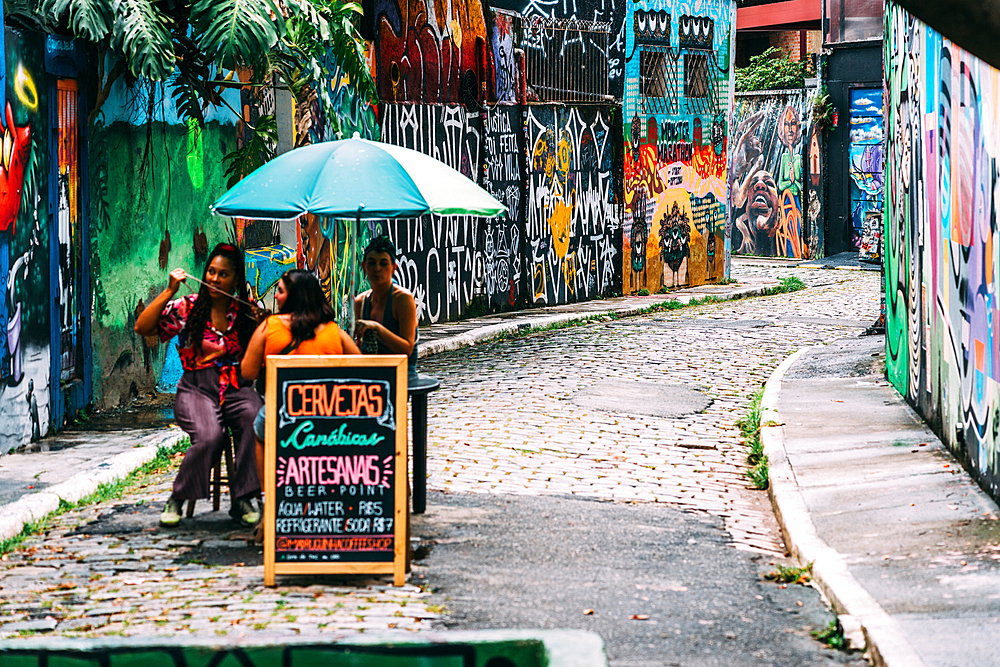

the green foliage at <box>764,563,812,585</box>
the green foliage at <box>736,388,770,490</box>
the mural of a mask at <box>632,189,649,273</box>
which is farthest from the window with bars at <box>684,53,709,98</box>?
the green foliage at <box>764,563,812,585</box>

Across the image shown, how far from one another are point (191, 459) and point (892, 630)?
3611 millimetres

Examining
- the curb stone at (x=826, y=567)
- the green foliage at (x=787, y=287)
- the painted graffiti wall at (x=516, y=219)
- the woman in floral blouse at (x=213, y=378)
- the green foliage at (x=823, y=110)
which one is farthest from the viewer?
the green foliage at (x=823, y=110)

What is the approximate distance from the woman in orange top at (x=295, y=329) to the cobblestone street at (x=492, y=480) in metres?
0.92

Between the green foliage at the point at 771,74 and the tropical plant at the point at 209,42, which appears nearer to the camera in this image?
the tropical plant at the point at 209,42

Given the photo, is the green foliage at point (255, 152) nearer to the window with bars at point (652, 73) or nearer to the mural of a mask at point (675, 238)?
the window with bars at point (652, 73)

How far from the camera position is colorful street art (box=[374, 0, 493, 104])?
16.1 meters

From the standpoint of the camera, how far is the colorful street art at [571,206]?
19.2m

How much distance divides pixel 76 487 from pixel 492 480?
254 cm

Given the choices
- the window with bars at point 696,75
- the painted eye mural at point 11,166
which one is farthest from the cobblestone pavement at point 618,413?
the window with bars at point 696,75

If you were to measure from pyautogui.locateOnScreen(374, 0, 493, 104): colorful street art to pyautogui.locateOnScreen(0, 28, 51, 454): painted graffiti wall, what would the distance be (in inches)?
286

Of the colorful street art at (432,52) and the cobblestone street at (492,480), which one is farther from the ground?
the colorful street art at (432,52)

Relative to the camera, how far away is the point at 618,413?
10.6 m

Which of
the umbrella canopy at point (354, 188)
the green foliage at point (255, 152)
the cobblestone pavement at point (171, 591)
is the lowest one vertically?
the cobblestone pavement at point (171, 591)

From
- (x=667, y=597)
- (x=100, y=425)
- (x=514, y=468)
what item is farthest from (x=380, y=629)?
(x=100, y=425)
